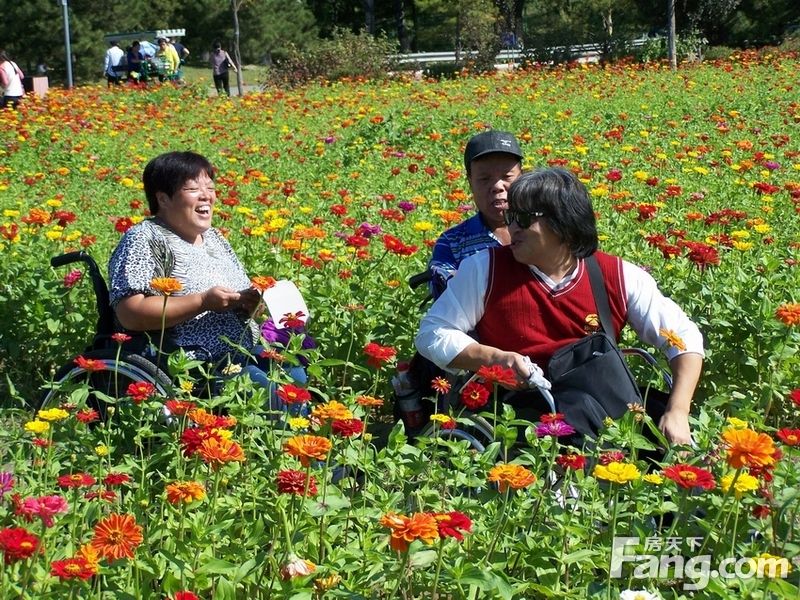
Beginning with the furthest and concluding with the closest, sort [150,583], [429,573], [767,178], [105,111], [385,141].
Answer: [105,111] < [385,141] < [767,178] < [150,583] < [429,573]

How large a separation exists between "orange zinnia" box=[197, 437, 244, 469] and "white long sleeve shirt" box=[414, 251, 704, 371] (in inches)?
42.2

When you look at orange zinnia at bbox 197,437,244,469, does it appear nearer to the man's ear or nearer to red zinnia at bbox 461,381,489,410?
red zinnia at bbox 461,381,489,410

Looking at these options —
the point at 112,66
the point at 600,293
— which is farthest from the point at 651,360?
the point at 112,66

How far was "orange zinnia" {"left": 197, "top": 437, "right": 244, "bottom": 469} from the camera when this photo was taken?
2006mm

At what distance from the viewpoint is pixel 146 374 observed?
11.3 feet

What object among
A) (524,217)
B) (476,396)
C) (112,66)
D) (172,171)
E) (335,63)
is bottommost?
(476,396)

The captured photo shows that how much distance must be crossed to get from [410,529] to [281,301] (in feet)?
6.35

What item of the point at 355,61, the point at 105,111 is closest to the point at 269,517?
the point at 105,111

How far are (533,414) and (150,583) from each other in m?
1.12

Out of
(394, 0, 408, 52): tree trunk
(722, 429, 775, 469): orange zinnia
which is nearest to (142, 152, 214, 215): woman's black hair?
(722, 429, 775, 469): orange zinnia

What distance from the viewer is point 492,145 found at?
3.73 metres

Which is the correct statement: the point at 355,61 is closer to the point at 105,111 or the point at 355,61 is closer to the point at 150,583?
the point at 105,111

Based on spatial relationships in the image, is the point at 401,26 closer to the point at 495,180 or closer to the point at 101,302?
the point at 495,180

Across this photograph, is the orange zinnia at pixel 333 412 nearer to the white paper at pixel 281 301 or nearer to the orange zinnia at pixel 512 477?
the orange zinnia at pixel 512 477
